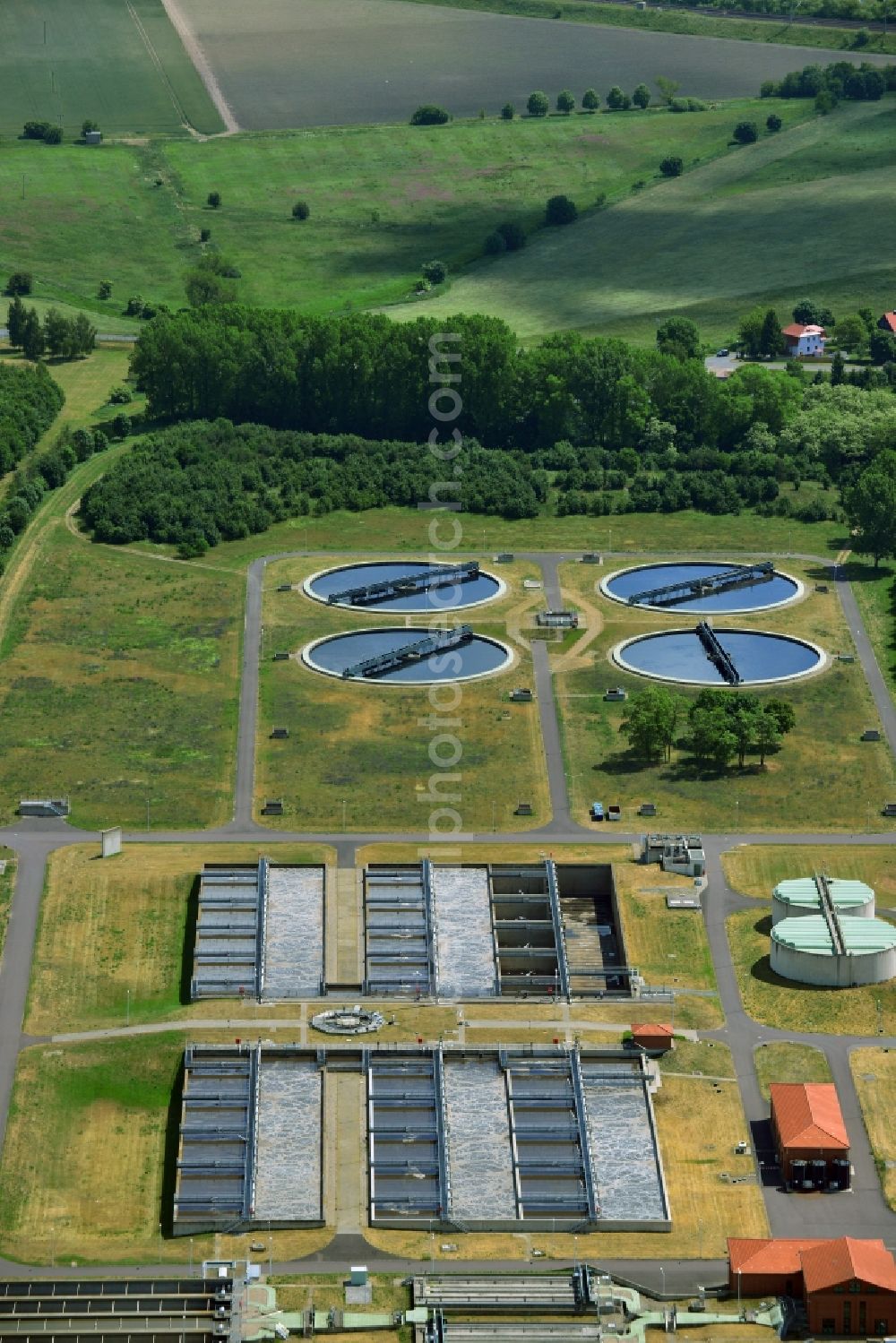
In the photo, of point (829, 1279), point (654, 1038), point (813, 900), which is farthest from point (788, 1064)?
point (829, 1279)

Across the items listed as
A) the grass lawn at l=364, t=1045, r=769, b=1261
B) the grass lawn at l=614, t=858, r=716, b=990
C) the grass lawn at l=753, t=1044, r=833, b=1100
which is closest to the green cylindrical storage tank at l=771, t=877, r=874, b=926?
the grass lawn at l=614, t=858, r=716, b=990

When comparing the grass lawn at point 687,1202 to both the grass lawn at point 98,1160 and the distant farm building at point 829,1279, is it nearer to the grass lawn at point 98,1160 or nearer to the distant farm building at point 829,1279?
the distant farm building at point 829,1279

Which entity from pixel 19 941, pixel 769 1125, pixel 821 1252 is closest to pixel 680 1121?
pixel 769 1125

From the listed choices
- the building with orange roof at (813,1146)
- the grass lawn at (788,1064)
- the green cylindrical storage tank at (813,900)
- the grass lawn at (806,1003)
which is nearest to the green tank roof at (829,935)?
the green cylindrical storage tank at (813,900)

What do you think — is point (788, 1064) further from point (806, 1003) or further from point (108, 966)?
point (108, 966)

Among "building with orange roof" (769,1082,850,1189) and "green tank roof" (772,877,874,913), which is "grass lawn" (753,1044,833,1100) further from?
"green tank roof" (772,877,874,913)
